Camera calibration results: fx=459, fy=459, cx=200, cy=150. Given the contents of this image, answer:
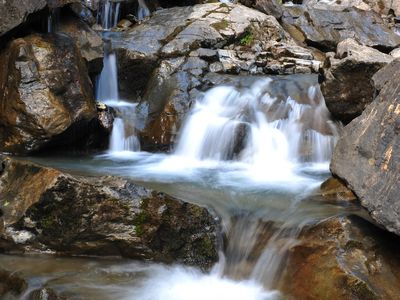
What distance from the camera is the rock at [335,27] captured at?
15367mm

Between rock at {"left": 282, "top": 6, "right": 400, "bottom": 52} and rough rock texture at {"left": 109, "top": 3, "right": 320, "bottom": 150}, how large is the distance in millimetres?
1517

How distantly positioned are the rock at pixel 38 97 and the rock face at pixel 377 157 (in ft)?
15.4

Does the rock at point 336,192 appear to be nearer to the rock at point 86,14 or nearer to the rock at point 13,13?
the rock at point 13,13

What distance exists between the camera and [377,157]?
4348 mm

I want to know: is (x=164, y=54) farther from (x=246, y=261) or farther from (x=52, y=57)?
(x=246, y=261)

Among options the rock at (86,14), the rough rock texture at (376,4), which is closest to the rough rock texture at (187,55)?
the rock at (86,14)

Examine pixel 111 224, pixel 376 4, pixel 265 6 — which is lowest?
pixel 111 224

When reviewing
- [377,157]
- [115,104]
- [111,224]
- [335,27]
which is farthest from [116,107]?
[335,27]

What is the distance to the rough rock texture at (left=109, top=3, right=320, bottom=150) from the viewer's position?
30.9 ft

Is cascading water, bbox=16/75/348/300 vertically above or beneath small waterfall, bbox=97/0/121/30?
beneath

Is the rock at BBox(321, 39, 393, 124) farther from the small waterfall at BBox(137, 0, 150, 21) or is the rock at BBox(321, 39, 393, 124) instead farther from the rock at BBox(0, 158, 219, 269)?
the small waterfall at BBox(137, 0, 150, 21)

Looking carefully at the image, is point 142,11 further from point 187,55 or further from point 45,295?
point 45,295

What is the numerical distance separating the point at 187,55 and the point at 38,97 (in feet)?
15.5

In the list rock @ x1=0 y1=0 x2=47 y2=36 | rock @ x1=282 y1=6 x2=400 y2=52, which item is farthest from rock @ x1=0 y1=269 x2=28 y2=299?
rock @ x1=282 y1=6 x2=400 y2=52
